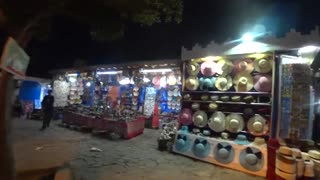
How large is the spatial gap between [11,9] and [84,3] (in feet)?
3.18

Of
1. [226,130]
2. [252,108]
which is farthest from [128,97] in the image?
[252,108]

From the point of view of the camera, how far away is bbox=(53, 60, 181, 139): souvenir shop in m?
13.9

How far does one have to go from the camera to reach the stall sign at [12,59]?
3.31m

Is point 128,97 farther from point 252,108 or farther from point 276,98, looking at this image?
point 276,98

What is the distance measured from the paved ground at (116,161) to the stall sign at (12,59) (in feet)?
11.5

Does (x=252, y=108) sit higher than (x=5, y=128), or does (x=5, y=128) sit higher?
(x=252, y=108)

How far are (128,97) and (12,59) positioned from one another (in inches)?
539

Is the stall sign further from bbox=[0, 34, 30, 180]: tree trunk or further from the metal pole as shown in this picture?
the metal pole

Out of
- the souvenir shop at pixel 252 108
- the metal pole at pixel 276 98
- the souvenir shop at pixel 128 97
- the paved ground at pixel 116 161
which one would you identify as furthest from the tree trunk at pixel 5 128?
the souvenir shop at pixel 128 97

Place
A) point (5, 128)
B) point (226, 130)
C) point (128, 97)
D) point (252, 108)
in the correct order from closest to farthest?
1. point (5, 128)
2. point (252, 108)
3. point (226, 130)
4. point (128, 97)

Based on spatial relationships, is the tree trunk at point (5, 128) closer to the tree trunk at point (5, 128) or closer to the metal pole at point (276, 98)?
the tree trunk at point (5, 128)

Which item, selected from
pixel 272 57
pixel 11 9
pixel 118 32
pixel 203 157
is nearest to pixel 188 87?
pixel 203 157

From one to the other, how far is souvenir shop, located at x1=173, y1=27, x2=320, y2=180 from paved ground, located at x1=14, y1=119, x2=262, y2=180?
0.57 meters

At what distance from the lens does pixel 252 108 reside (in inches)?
352
